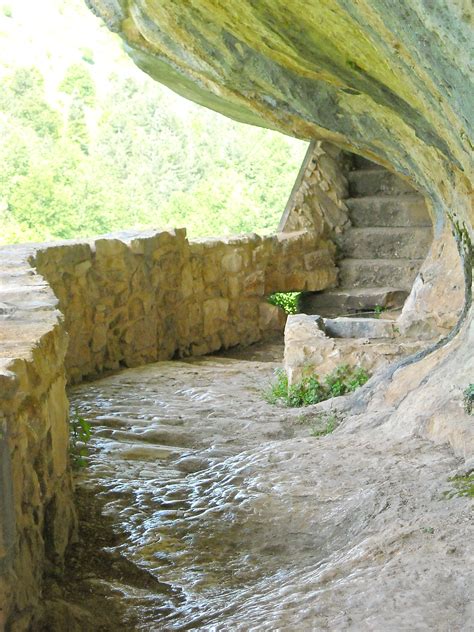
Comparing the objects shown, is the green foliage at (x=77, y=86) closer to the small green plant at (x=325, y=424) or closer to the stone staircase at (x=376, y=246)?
the stone staircase at (x=376, y=246)

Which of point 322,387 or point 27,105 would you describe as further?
point 27,105

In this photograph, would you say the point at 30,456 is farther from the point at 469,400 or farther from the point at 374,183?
the point at 374,183

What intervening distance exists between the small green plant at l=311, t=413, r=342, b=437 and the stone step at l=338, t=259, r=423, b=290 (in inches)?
184

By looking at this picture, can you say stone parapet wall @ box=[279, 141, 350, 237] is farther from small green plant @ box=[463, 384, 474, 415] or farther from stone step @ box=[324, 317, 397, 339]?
small green plant @ box=[463, 384, 474, 415]

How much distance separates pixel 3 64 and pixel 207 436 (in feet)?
125

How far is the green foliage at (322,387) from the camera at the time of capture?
5.82 meters

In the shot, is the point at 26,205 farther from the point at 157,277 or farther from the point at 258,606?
the point at 258,606

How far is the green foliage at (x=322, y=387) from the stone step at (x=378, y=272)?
12.9 feet

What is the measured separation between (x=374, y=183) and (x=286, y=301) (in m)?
1.69

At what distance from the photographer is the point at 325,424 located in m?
5.08

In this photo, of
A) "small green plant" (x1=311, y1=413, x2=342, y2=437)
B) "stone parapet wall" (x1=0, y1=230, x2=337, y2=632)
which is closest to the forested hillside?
"stone parapet wall" (x1=0, y1=230, x2=337, y2=632)

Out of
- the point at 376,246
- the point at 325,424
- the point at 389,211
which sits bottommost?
the point at 325,424

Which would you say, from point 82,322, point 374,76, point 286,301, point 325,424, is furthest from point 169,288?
point 374,76

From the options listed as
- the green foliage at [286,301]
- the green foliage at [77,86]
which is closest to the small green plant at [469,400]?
the green foliage at [286,301]
